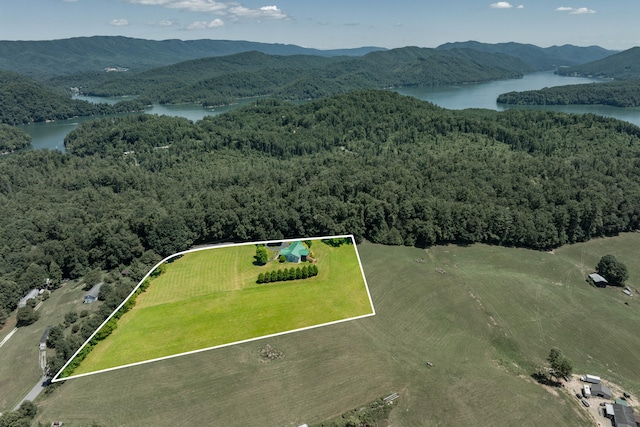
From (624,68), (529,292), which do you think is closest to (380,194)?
(529,292)

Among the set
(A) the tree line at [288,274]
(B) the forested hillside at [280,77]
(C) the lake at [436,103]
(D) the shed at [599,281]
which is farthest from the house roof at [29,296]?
(B) the forested hillside at [280,77]

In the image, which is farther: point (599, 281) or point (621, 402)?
point (599, 281)

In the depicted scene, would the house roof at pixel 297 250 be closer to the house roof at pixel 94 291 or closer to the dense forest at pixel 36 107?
the house roof at pixel 94 291

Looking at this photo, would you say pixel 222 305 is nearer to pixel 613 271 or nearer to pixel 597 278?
pixel 597 278

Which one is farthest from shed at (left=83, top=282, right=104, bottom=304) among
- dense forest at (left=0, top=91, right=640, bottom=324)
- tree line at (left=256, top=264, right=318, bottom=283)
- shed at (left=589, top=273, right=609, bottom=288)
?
shed at (left=589, top=273, right=609, bottom=288)

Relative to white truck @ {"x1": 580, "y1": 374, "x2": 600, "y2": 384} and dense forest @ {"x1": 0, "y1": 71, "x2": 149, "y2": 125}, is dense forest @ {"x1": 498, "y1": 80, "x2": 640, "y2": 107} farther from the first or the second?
dense forest @ {"x1": 0, "y1": 71, "x2": 149, "y2": 125}

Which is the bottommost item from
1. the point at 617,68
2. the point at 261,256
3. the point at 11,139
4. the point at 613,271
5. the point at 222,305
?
the point at 613,271

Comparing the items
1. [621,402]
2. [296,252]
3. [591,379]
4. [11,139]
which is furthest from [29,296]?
[11,139]
